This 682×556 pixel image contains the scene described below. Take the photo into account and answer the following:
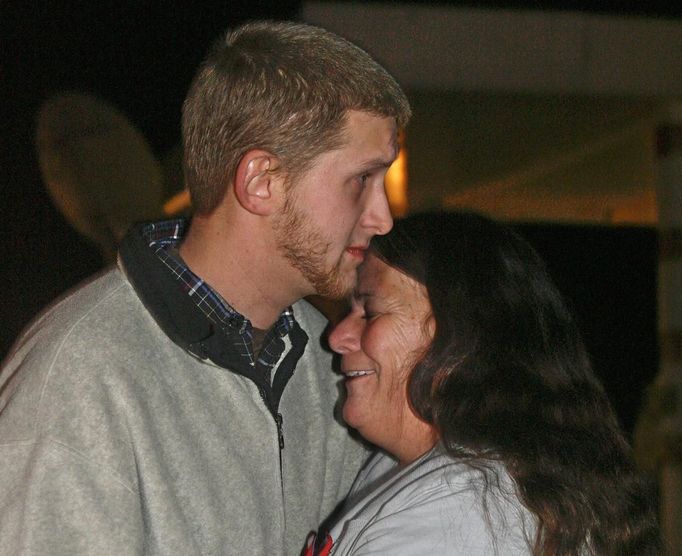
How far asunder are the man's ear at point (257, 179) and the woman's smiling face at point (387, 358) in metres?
0.33

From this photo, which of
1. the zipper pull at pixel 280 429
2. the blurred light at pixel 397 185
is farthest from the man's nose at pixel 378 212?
the blurred light at pixel 397 185

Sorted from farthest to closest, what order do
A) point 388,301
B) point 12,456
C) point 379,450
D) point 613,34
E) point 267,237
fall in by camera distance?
point 613,34 < point 379,450 < point 388,301 < point 267,237 < point 12,456

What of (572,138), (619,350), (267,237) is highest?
(267,237)

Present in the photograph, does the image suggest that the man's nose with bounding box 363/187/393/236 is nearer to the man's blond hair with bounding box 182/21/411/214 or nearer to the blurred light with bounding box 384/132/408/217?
the man's blond hair with bounding box 182/21/411/214

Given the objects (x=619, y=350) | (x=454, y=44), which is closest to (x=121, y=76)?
(x=454, y=44)

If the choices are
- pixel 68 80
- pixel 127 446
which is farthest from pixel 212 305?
pixel 68 80

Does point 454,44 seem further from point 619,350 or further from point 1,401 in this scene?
point 1,401

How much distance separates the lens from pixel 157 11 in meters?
3.73

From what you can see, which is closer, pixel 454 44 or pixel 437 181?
pixel 454 44

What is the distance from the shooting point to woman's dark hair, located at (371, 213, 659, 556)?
5.35 feet

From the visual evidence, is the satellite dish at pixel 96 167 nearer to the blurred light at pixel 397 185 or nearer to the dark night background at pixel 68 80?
the dark night background at pixel 68 80

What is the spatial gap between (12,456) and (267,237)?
556 millimetres

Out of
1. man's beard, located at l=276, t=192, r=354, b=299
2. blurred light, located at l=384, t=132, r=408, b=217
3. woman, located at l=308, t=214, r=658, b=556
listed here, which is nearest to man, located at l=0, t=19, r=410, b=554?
man's beard, located at l=276, t=192, r=354, b=299

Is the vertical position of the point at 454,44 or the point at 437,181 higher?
the point at 454,44
